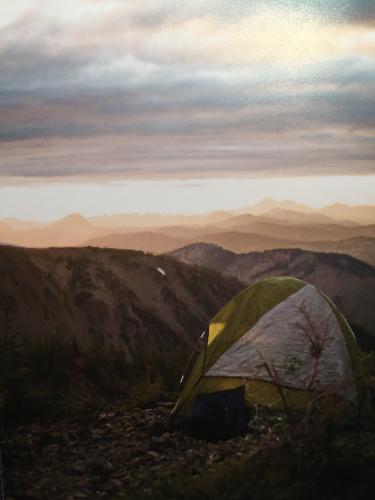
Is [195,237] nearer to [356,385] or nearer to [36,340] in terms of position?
[36,340]

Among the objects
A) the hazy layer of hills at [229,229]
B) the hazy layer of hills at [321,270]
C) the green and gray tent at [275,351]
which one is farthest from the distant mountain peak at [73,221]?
the hazy layer of hills at [321,270]

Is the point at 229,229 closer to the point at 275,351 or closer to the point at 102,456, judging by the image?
the point at 275,351

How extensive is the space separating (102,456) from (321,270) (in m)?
5.56

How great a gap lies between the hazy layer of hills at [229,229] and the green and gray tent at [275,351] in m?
1.26

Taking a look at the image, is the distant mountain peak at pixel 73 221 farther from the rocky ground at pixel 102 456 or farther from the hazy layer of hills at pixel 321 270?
the hazy layer of hills at pixel 321 270

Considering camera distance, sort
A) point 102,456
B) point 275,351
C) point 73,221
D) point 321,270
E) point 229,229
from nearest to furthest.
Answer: point 102,456 < point 275,351 < point 73,221 < point 229,229 < point 321,270

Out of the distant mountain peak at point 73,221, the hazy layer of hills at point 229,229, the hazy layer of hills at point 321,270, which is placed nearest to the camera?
the hazy layer of hills at point 229,229

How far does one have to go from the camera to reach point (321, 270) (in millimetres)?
8703

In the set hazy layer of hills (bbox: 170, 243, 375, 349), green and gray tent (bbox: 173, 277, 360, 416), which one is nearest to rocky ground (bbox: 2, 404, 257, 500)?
green and gray tent (bbox: 173, 277, 360, 416)

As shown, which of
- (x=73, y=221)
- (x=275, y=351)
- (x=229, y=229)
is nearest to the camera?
(x=275, y=351)

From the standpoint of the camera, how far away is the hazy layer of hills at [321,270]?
7043 millimetres

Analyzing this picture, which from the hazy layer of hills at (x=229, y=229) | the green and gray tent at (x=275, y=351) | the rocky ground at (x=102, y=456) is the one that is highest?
the hazy layer of hills at (x=229, y=229)

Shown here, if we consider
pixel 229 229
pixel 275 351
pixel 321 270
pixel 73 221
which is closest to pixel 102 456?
pixel 275 351

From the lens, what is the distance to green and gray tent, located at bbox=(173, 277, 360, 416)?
12.7 ft
